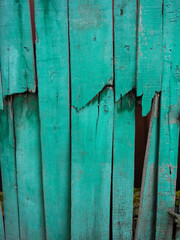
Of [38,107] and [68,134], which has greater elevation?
[38,107]

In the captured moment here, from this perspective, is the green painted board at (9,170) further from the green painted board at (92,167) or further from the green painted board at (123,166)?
the green painted board at (123,166)

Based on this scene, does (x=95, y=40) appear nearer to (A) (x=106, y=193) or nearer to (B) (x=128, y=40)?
(B) (x=128, y=40)

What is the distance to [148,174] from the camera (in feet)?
5.08

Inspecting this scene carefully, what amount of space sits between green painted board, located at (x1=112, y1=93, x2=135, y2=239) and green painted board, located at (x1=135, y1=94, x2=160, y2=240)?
0.28 ft

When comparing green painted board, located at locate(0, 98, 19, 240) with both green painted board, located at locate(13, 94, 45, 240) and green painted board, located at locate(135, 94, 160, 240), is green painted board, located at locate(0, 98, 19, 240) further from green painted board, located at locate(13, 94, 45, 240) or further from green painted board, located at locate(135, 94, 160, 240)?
green painted board, located at locate(135, 94, 160, 240)

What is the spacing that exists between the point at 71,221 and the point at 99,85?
1042mm

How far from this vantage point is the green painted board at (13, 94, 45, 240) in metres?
1.51

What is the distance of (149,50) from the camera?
137 centimetres

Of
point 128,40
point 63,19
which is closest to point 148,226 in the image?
point 128,40

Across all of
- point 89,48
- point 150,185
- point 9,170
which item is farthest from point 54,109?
point 150,185

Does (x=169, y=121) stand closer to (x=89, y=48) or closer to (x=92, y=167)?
(x=92, y=167)

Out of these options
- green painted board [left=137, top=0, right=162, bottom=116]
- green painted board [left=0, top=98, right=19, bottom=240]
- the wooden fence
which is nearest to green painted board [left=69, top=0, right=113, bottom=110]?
the wooden fence

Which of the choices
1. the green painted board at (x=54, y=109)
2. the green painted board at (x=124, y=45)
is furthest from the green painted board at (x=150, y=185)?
the green painted board at (x=54, y=109)

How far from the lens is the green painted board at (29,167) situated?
1506mm
